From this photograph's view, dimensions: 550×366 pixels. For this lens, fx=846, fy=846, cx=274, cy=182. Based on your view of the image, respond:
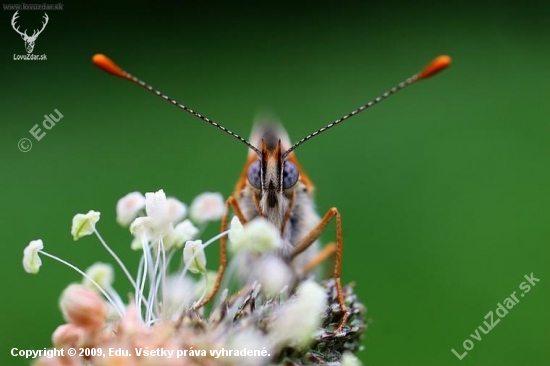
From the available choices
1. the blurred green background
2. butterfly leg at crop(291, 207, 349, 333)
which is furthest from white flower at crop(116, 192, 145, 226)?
the blurred green background

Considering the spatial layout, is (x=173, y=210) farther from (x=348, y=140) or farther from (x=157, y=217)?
(x=348, y=140)

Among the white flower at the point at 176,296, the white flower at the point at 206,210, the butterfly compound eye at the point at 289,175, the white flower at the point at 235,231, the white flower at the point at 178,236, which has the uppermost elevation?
the butterfly compound eye at the point at 289,175

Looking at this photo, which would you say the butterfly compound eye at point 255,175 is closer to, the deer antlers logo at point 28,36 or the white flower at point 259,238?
the white flower at point 259,238

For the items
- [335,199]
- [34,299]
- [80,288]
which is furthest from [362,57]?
[80,288]

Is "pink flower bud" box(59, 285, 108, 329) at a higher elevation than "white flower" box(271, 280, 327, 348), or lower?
higher

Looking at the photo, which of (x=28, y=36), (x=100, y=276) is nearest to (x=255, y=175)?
(x=100, y=276)

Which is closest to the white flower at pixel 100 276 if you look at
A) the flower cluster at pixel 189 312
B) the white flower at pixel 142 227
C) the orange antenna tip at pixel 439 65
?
the flower cluster at pixel 189 312

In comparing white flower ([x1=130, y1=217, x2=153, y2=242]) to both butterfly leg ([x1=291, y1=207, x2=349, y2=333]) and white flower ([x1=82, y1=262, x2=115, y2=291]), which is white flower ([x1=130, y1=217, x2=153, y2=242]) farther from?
butterfly leg ([x1=291, y1=207, x2=349, y2=333])
